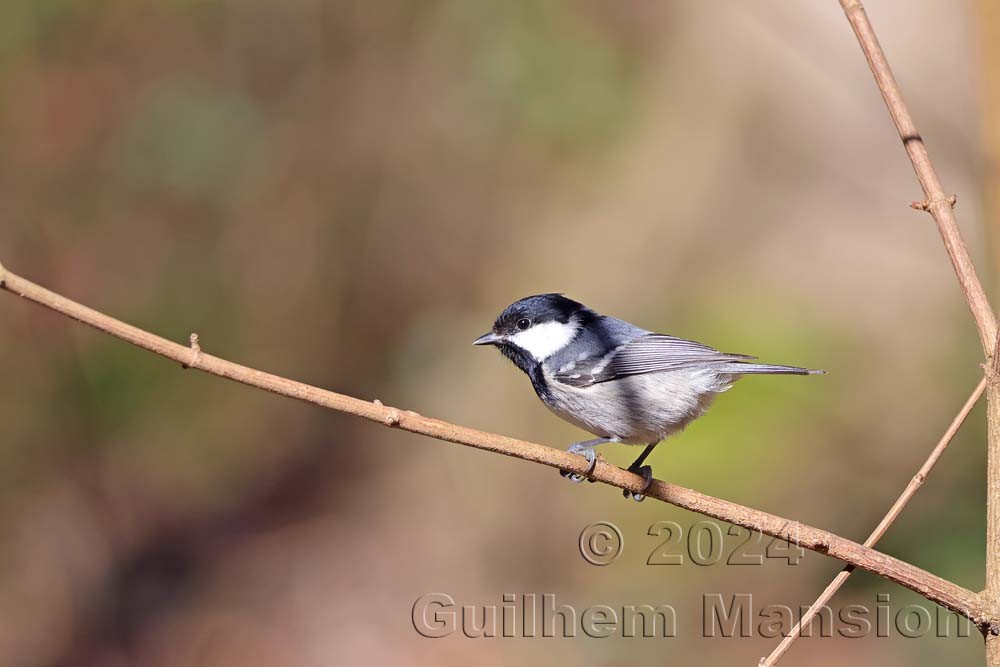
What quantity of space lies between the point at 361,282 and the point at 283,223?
67 cm

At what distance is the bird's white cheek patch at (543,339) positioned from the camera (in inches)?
125

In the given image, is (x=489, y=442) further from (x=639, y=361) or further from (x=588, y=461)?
(x=639, y=361)

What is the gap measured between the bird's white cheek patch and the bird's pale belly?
0.17m

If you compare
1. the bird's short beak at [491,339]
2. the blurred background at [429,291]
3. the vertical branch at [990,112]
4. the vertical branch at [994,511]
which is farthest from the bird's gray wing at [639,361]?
the vertical branch at [994,511]

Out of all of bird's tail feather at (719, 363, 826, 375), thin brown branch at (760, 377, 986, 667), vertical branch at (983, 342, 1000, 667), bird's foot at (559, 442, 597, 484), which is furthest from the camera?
bird's tail feather at (719, 363, 826, 375)

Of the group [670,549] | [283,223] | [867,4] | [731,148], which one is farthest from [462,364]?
[867,4]

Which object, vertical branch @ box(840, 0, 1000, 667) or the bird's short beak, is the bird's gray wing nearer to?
the bird's short beak

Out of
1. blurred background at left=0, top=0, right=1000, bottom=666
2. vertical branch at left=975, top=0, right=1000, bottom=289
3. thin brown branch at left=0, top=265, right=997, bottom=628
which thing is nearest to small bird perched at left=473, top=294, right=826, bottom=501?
vertical branch at left=975, top=0, right=1000, bottom=289

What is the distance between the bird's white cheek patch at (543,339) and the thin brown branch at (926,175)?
1.75 metres

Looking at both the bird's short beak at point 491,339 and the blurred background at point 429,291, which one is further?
the blurred background at point 429,291

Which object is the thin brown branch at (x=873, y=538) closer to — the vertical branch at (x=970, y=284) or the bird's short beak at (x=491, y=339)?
the vertical branch at (x=970, y=284)

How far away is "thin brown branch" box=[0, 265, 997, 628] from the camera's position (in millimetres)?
1310

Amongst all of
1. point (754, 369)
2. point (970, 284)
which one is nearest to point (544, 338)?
point (754, 369)

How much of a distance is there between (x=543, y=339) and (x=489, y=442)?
1602 millimetres
